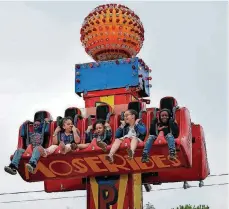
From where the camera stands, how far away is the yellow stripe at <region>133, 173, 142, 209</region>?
16.3m

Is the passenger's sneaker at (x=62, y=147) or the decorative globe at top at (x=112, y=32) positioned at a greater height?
the decorative globe at top at (x=112, y=32)

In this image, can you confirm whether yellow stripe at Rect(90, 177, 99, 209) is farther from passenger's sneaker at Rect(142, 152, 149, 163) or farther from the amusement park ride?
passenger's sneaker at Rect(142, 152, 149, 163)

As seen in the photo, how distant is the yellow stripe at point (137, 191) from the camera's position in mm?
16312

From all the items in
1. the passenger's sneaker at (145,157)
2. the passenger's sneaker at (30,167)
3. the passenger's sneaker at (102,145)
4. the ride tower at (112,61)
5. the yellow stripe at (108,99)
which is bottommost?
the passenger's sneaker at (30,167)

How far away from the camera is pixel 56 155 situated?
608 inches

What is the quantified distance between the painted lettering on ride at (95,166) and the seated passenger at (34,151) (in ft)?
1.68

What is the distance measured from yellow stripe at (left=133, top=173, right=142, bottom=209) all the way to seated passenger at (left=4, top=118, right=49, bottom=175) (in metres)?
2.47

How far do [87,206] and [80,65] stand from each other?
3715 millimetres

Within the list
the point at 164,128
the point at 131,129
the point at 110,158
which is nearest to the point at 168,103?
the point at 164,128

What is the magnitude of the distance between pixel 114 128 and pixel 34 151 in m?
1.88

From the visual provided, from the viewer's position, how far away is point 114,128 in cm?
1560

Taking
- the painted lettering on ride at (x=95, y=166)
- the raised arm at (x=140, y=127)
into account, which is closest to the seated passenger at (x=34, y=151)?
the painted lettering on ride at (x=95, y=166)

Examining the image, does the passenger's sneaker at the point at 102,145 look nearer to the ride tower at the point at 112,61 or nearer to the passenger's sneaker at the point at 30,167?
the passenger's sneaker at the point at 30,167

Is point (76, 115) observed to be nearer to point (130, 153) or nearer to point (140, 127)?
point (140, 127)
